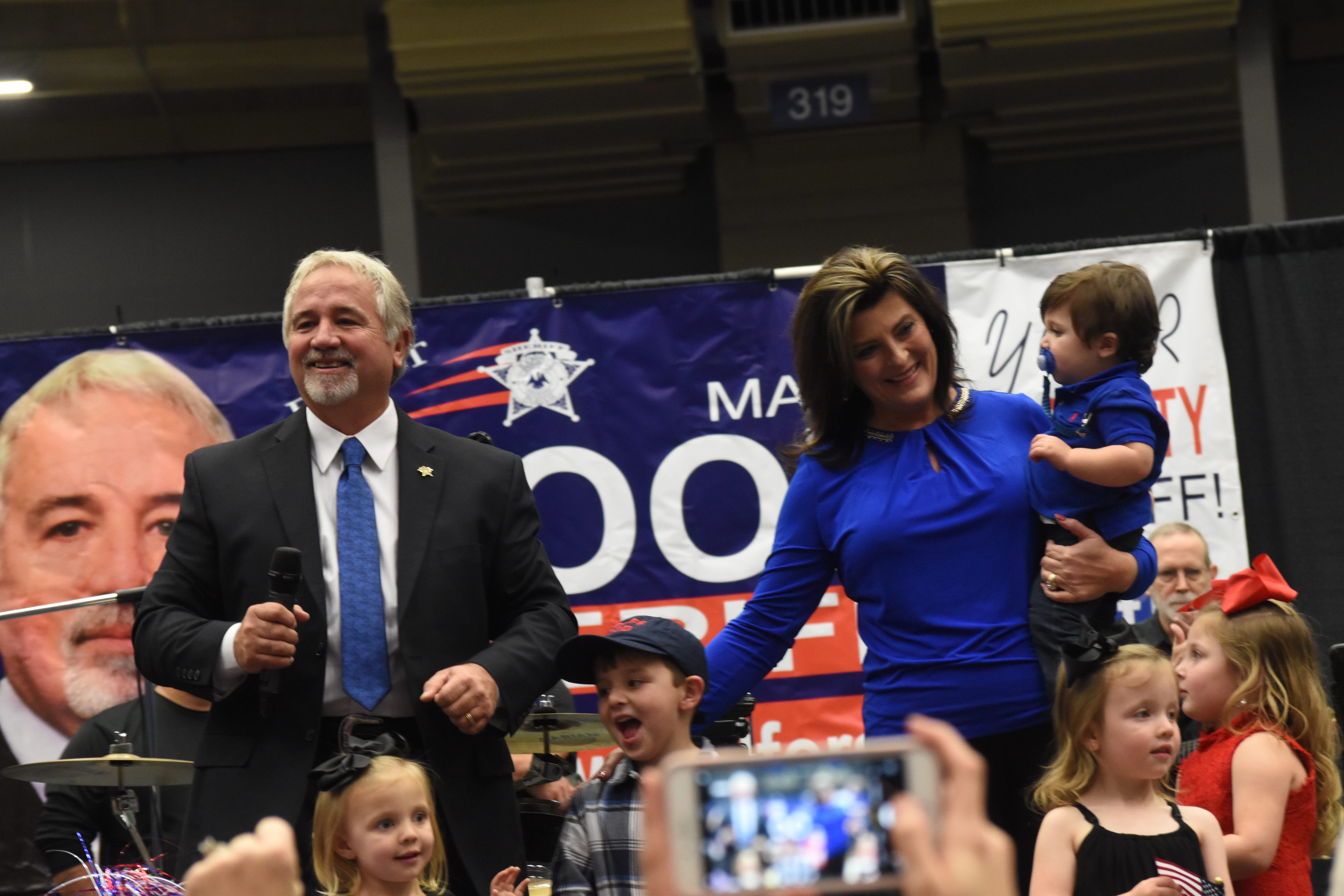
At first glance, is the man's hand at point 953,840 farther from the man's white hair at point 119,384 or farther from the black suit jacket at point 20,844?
the black suit jacket at point 20,844

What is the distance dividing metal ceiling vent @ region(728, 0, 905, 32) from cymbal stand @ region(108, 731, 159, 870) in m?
4.12

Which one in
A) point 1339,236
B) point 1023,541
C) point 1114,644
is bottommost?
point 1114,644

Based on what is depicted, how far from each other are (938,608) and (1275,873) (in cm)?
90

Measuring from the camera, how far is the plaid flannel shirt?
7.25ft

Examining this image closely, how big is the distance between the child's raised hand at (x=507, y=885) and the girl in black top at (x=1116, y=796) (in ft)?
2.74

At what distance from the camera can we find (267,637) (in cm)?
219

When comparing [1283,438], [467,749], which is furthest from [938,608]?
[1283,438]

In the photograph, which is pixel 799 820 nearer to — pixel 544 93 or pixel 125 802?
pixel 125 802

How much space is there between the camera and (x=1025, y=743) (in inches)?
91.7

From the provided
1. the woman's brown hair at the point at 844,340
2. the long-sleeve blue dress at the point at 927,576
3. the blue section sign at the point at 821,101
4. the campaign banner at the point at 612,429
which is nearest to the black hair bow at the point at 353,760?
the long-sleeve blue dress at the point at 927,576

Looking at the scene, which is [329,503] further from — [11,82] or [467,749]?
[11,82]

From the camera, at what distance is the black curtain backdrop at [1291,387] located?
4.53 metres

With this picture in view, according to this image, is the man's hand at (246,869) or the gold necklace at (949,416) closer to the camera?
the man's hand at (246,869)

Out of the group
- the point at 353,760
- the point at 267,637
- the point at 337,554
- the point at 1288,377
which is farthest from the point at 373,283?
the point at 1288,377
